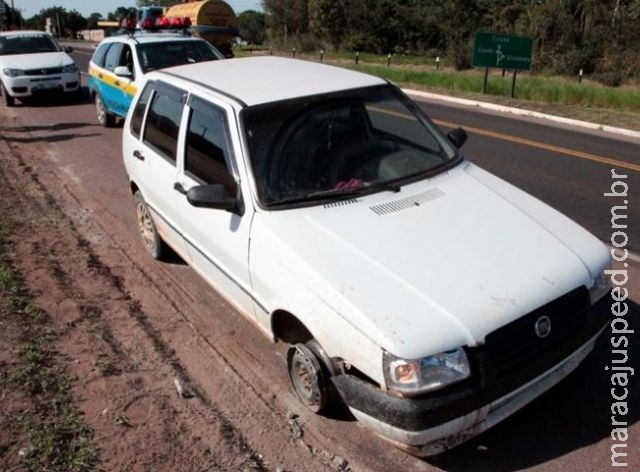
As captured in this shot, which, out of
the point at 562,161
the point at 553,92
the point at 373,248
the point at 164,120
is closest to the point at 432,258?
the point at 373,248

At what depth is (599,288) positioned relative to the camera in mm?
3373

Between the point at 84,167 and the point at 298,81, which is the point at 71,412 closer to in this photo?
the point at 298,81

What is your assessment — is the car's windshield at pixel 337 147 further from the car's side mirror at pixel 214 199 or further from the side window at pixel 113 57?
the side window at pixel 113 57

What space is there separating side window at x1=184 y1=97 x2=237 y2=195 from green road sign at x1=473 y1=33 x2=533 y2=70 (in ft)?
55.3

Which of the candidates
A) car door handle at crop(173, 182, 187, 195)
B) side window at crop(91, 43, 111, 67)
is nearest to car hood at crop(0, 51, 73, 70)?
side window at crop(91, 43, 111, 67)

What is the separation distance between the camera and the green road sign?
64.3 ft

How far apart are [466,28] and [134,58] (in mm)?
38746

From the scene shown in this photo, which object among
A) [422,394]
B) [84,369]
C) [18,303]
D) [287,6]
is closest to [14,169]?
[18,303]

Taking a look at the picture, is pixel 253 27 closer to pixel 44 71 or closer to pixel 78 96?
pixel 78 96

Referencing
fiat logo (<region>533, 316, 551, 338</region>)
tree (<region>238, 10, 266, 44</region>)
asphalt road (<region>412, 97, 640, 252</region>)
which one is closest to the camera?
fiat logo (<region>533, 316, 551, 338</region>)

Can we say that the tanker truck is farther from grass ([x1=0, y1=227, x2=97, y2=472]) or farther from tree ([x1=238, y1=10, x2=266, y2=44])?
tree ([x1=238, y1=10, x2=266, y2=44])

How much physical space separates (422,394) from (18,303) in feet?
11.4

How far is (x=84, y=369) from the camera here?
4000 mm

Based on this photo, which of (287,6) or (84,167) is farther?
(287,6)
